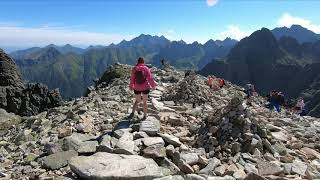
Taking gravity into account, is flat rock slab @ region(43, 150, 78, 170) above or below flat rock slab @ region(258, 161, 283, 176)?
below

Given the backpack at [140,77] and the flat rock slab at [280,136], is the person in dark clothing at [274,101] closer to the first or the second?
the flat rock slab at [280,136]

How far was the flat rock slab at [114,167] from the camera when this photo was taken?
37.7 ft

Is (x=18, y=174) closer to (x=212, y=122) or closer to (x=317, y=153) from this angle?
(x=212, y=122)

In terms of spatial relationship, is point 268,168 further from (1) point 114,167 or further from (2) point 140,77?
(2) point 140,77

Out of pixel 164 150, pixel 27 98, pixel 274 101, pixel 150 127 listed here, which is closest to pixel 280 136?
pixel 150 127

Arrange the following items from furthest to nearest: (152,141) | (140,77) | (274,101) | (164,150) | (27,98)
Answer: (27,98) < (274,101) < (140,77) < (152,141) < (164,150)

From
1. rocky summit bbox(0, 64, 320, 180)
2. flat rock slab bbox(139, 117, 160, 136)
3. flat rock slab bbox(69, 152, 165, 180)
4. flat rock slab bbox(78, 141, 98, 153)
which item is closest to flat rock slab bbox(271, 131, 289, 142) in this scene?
rocky summit bbox(0, 64, 320, 180)

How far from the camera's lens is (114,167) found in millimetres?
11859

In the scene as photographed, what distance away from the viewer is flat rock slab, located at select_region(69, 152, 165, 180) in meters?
11.5

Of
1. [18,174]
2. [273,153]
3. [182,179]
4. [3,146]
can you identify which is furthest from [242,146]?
[3,146]

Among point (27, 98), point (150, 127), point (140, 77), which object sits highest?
point (140, 77)

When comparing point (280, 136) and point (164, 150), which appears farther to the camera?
point (280, 136)

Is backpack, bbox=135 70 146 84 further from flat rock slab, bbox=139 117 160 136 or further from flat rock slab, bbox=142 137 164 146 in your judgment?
flat rock slab, bbox=142 137 164 146

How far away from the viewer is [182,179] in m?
11.8
